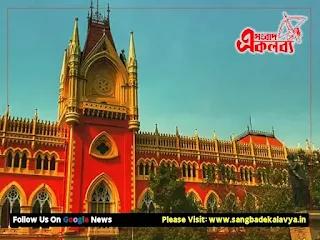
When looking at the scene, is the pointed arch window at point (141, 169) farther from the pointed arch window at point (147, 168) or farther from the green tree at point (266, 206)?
the green tree at point (266, 206)

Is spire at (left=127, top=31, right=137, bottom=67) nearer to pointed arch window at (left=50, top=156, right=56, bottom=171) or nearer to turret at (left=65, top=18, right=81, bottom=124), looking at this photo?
turret at (left=65, top=18, right=81, bottom=124)

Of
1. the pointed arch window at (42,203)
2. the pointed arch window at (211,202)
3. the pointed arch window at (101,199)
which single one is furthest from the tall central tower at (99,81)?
the pointed arch window at (211,202)

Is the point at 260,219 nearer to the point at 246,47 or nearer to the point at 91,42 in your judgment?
the point at 246,47

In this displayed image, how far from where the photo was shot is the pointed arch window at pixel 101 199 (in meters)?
38.9

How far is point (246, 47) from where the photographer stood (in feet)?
61.4

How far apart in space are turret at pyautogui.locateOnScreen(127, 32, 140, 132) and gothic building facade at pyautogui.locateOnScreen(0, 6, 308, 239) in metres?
0.10

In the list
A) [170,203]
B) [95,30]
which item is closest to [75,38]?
[95,30]

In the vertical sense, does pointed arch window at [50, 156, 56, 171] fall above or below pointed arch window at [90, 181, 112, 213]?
above

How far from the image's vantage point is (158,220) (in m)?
16.0

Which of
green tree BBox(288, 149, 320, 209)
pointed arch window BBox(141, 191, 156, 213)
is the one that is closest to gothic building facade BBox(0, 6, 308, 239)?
pointed arch window BBox(141, 191, 156, 213)

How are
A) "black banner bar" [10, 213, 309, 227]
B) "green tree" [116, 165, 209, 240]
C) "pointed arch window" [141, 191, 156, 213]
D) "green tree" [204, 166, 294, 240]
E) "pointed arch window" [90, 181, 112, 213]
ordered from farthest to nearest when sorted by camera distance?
1. "pointed arch window" [141, 191, 156, 213]
2. "pointed arch window" [90, 181, 112, 213]
3. "green tree" [204, 166, 294, 240]
4. "green tree" [116, 165, 209, 240]
5. "black banner bar" [10, 213, 309, 227]

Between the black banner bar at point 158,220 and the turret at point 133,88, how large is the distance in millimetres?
26496

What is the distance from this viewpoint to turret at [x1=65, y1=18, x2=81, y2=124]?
3975cm

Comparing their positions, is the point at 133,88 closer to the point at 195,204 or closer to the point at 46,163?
the point at 46,163
